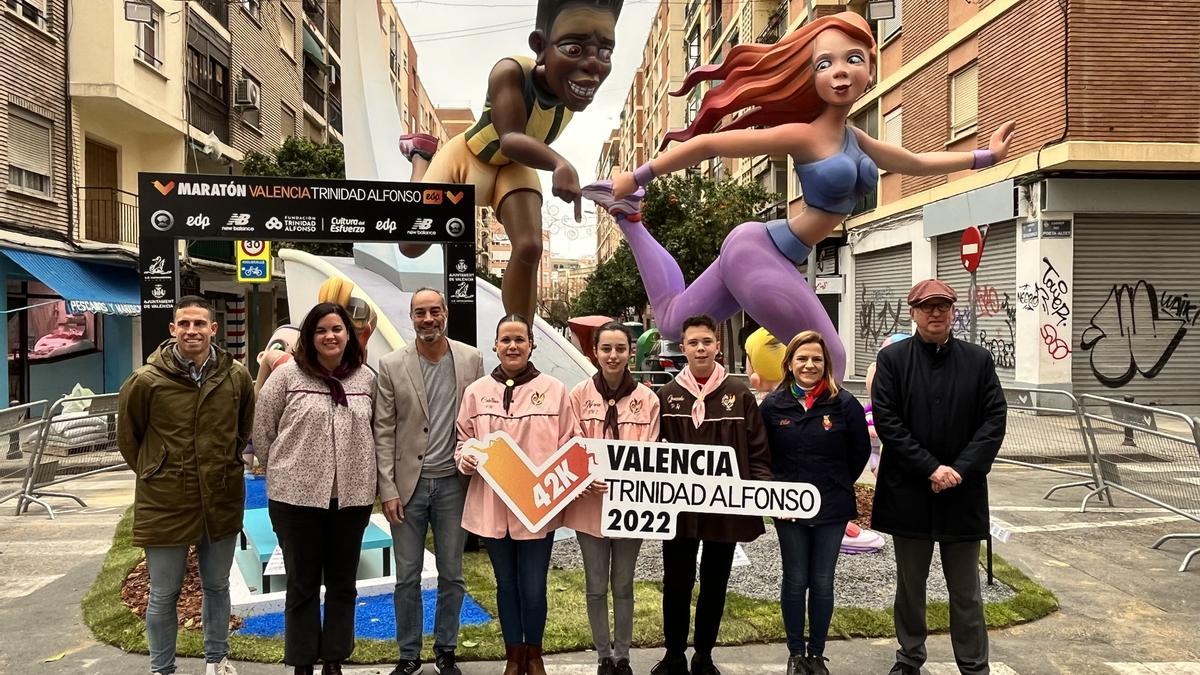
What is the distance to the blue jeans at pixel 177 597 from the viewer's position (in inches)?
136

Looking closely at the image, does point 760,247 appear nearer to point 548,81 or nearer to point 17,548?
point 548,81

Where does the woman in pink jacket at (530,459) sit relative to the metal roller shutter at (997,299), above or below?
below

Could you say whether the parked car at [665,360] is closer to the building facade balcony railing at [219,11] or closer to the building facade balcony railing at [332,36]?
the building facade balcony railing at [219,11]

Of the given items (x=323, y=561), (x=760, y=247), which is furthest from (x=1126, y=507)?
Result: (x=323, y=561)

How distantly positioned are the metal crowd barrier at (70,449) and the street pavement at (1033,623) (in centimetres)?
30

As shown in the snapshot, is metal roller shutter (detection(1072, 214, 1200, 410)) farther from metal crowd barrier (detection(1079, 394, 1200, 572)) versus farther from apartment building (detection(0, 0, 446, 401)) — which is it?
apartment building (detection(0, 0, 446, 401))

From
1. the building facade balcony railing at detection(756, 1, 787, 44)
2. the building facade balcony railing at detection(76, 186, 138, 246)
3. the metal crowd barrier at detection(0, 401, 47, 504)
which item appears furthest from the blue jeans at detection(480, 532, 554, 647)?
the building facade balcony railing at detection(756, 1, 787, 44)

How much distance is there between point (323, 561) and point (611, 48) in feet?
14.1

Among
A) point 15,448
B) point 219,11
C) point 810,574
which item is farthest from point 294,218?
point 219,11

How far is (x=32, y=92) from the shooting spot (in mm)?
13906

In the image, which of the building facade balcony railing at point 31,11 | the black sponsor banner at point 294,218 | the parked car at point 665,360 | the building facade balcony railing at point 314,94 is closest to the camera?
the black sponsor banner at point 294,218

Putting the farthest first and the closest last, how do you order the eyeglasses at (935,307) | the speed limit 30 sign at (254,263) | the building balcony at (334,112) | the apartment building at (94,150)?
the building balcony at (334,112)
the apartment building at (94,150)
the speed limit 30 sign at (254,263)
the eyeglasses at (935,307)

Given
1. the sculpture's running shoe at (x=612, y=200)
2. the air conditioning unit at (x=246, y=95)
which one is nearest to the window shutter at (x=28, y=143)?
the air conditioning unit at (x=246, y=95)

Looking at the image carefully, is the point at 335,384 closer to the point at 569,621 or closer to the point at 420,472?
the point at 420,472
